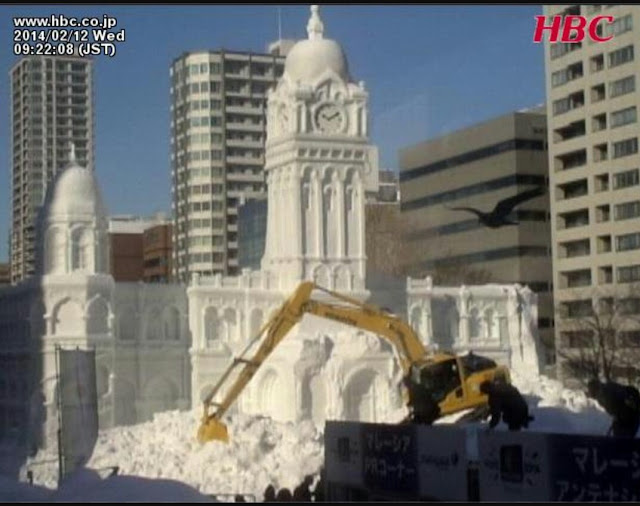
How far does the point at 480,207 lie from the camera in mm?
58688

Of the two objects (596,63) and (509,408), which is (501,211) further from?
(509,408)

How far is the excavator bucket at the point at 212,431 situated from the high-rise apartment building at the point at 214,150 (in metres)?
34.5

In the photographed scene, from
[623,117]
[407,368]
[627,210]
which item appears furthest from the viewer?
[623,117]

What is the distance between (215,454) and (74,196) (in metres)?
12.9

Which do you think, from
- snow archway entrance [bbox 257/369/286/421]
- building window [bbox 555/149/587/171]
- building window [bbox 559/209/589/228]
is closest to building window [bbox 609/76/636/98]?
building window [bbox 555/149/587/171]

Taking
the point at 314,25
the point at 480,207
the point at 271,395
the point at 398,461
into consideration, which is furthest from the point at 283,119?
the point at 398,461

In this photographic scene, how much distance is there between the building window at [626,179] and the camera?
5491 cm

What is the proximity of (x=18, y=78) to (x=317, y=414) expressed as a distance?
702 inches

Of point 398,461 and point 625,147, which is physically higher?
point 625,147

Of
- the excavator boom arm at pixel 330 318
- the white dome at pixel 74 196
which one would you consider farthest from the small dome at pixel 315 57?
the excavator boom arm at pixel 330 318

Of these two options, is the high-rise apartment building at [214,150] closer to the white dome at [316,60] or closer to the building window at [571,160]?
the building window at [571,160]

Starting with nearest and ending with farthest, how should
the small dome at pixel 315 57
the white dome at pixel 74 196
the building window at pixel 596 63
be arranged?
the white dome at pixel 74 196
the small dome at pixel 315 57
the building window at pixel 596 63

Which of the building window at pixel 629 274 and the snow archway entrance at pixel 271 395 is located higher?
the building window at pixel 629 274

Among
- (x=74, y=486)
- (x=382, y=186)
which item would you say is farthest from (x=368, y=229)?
(x=74, y=486)
